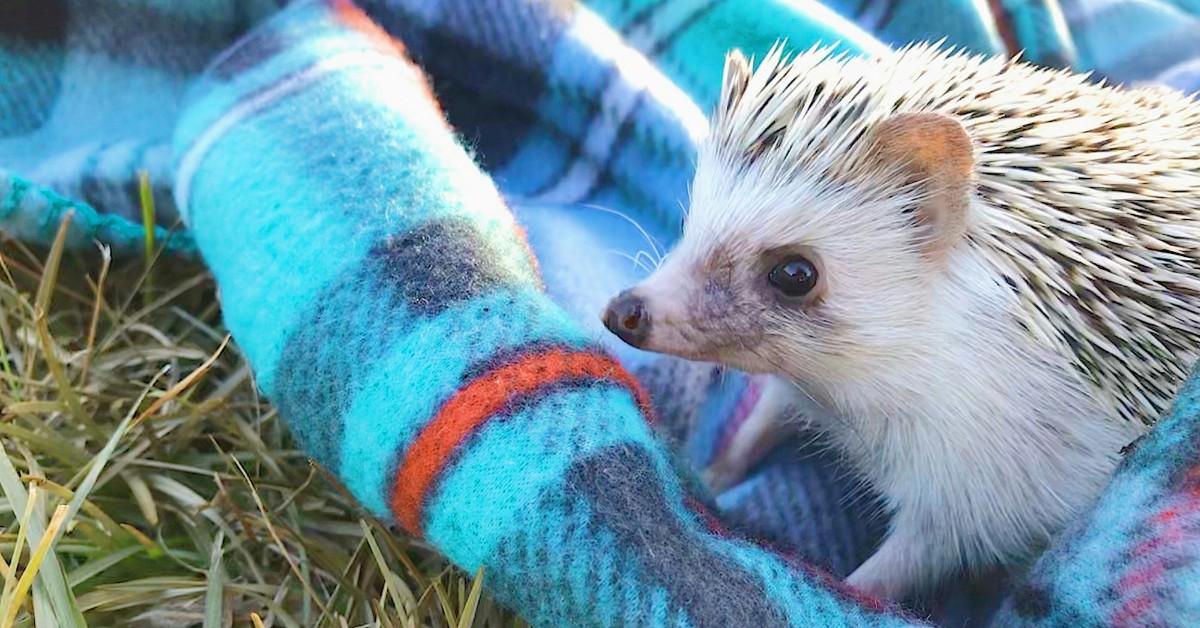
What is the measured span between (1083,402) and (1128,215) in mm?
219

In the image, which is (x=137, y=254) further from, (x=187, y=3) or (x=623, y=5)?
(x=623, y=5)

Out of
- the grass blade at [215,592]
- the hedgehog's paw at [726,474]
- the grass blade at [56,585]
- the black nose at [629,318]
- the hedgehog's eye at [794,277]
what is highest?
the hedgehog's eye at [794,277]

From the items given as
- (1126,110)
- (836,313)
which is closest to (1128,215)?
(1126,110)

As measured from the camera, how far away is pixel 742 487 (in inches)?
56.8

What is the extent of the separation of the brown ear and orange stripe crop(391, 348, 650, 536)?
412mm

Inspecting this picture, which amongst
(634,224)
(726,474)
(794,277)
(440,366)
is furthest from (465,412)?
(634,224)

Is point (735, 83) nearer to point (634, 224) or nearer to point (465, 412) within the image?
point (634, 224)

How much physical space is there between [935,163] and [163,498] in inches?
42.2

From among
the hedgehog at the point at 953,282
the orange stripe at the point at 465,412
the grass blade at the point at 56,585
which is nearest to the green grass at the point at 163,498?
the grass blade at the point at 56,585

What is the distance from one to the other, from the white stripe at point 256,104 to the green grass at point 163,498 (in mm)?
167

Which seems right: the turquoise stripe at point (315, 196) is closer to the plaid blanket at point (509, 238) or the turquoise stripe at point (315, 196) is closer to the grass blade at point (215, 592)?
the plaid blanket at point (509, 238)

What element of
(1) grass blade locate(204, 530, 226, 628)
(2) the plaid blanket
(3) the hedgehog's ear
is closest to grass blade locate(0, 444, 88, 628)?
(1) grass blade locate(204, 530, 226, 628)

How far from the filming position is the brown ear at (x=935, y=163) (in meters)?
1.11

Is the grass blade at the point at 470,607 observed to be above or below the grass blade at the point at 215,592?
above
